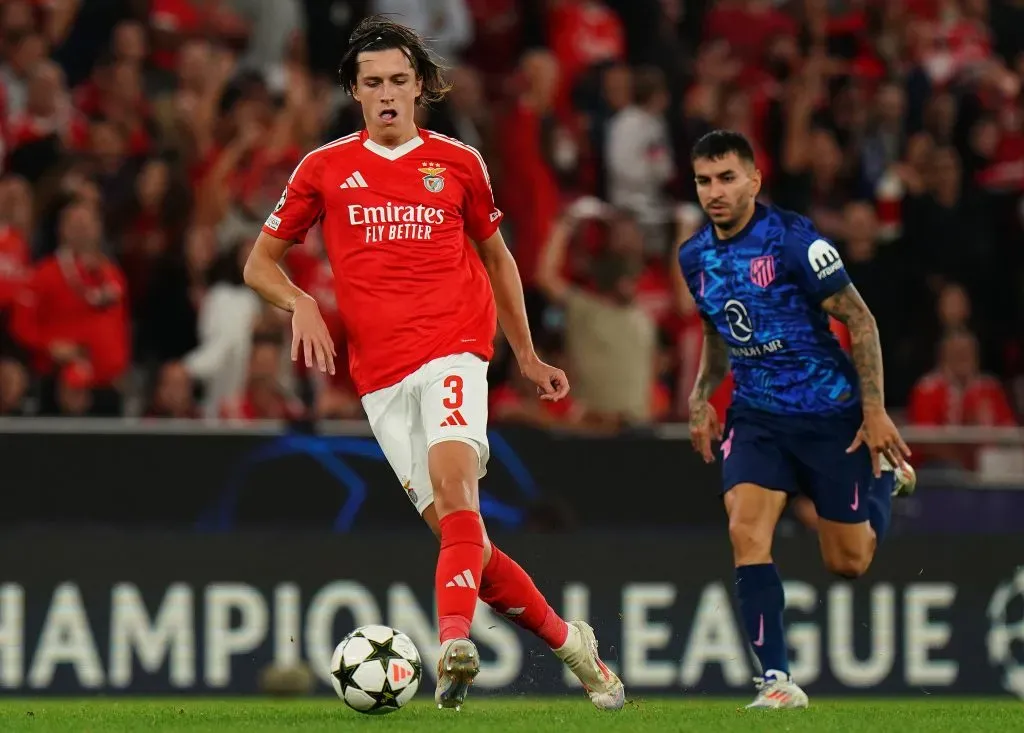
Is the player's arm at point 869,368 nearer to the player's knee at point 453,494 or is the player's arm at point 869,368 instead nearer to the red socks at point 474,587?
the red socks at point 474,587

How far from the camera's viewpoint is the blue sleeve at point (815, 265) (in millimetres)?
8188

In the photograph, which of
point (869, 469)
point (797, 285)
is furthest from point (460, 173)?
point (869, 469)

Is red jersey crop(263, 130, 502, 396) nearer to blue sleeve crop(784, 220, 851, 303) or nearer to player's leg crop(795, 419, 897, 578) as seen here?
blue sleeve crop(784, 220, 851, 303)

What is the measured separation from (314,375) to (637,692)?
121 inches

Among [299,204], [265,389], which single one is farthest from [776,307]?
[265,389]

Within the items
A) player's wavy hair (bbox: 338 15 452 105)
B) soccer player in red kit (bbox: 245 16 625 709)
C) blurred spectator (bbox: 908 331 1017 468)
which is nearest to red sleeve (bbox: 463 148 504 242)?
soccer player in red kit (bbox: 245 16 625 709)

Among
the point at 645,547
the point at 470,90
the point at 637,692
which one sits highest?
the point at 470,90

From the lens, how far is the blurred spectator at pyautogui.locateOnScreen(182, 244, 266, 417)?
12.4 meters

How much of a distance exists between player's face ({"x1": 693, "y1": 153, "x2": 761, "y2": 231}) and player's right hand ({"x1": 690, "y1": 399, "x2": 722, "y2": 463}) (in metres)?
0.82

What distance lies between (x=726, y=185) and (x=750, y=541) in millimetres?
1489

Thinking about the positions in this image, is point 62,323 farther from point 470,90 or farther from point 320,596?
point 470,90

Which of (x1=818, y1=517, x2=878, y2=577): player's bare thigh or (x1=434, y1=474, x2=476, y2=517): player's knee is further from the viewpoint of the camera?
(x1=818, y1=517, x2=878, y2=577): player's bare thigh

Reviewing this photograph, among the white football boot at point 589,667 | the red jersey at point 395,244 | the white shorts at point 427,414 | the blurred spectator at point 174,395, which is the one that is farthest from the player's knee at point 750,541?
the blurred spectator at point 174,395

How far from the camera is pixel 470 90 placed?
47.6 feet
